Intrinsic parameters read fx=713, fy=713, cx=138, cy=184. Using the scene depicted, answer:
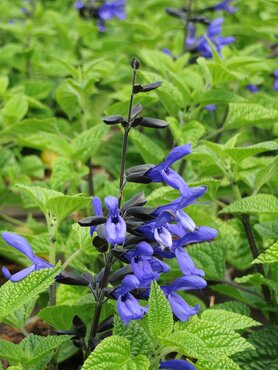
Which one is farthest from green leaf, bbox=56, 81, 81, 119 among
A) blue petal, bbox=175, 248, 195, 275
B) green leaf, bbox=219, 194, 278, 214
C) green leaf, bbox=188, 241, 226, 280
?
blue petal, bbox=175, 248, 195, 275

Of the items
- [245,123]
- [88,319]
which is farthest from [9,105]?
[88,319]

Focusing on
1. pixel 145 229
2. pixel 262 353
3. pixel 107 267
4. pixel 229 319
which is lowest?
pixel 262 353

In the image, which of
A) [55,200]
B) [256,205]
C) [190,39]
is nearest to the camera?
[55,200]

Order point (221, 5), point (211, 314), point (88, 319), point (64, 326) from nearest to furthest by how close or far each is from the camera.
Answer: point (211, 314) < point (64, 326) < point (88, 319) < point (221, 5)

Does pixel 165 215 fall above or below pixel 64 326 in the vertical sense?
above

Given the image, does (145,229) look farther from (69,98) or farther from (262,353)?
(69,98)

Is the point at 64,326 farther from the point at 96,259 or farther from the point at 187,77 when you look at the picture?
the point at 187,77

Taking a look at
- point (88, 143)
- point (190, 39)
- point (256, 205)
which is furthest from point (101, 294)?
point (190, 39)
